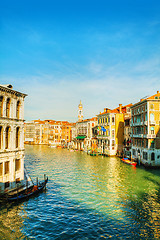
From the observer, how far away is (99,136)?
62688 mm

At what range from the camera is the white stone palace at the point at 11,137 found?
61.5 feet

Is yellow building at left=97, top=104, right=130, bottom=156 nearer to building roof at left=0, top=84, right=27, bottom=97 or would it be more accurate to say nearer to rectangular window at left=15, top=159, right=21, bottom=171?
rectangular window at left=15, top=159, right=21, bottom=171

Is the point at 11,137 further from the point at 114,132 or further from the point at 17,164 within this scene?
the point at 114,132

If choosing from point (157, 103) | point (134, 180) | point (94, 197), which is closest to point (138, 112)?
point (157, 103)

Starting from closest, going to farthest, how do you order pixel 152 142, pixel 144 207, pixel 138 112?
1. pixel 144 207
2. pixel 152 142
3. pixel 138 112

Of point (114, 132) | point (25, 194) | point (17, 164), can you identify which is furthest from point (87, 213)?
point (114, 132)

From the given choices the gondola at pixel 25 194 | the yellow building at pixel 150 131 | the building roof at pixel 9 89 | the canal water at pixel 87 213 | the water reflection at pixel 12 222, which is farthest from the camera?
the yellow building at pixel 150 131

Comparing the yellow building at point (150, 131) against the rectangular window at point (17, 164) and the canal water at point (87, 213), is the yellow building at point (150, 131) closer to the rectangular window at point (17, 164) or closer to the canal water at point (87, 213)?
the canal water at point (87, 213)

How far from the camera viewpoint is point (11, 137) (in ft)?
65.3

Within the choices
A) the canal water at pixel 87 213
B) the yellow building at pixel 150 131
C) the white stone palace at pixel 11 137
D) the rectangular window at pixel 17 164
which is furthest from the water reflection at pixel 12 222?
the yellow building at pixel 150 131

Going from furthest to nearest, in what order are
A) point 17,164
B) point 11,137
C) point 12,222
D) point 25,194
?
1. point 17,164
2. point 11,137
3. point 25,194
4. point 12,222

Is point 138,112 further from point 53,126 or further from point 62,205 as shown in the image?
point 53,126

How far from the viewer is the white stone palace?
61.5ft

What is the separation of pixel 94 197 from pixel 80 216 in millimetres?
4376
